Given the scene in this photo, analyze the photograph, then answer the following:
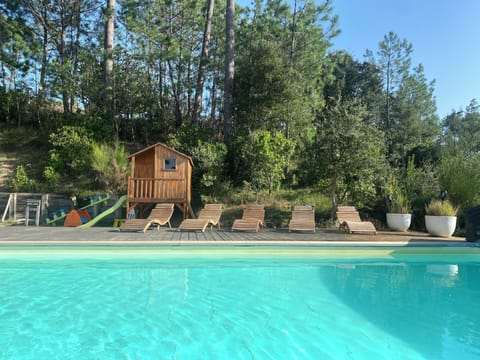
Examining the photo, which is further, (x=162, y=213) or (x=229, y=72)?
(x=229, y=72)

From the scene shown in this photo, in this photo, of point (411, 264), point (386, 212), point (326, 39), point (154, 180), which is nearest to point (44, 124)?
point (154, 180)

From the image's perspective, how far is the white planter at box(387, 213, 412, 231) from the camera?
9.83 m

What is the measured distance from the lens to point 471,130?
33688 millimetres

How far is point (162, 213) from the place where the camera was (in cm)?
1052

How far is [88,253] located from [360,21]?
1576cm

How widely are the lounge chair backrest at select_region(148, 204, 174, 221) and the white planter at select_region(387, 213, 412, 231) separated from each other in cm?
692

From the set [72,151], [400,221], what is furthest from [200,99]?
[400,221]

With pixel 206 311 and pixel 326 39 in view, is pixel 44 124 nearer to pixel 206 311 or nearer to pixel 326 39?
pixel 326 39

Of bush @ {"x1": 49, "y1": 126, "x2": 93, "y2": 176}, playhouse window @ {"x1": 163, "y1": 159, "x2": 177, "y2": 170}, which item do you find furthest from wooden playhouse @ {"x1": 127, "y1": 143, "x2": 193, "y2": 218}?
bush @ {"x1": 49, "y1": 126, "x2": 93, "y2": 176}

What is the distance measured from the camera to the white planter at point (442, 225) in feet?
29.2

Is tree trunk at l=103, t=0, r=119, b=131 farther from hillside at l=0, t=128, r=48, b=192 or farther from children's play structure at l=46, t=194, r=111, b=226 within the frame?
children's play structure at l=46, t=194, r=111, b=226

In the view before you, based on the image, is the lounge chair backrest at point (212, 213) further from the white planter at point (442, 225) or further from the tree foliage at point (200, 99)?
the white planter at point (442, 225)

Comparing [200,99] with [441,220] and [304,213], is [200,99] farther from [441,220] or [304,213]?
[441,220]

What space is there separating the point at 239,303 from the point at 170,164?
8.36 m
